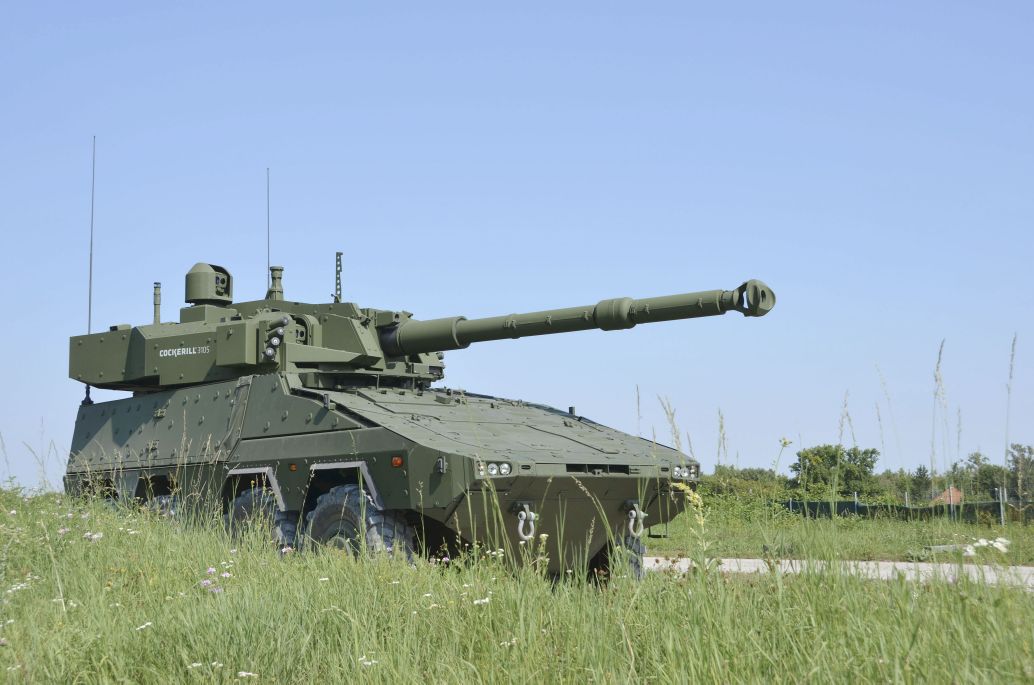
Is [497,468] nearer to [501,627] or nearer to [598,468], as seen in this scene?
[598,468]

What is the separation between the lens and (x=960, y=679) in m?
3.35

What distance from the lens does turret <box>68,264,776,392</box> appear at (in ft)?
34.1

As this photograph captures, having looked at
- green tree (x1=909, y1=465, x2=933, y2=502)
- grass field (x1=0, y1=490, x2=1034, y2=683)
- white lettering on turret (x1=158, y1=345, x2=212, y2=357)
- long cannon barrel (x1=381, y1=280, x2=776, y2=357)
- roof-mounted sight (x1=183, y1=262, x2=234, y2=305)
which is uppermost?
roof-mounted sight (x1=183, y1=262, x2=234, y2=305)

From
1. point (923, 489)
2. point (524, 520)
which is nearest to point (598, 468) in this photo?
point (524, 520)

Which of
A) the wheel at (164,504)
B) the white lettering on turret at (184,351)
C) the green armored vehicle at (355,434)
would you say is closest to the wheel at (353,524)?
the green armored vehicle at (355,434)

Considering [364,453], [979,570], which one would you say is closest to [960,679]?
[979,570]

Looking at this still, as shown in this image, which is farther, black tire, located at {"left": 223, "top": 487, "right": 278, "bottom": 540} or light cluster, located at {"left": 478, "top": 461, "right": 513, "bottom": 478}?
black tire, located at {"left": 223, "top": 487, "right": 278, "bottom": 540}

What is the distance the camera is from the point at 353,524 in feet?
29.2

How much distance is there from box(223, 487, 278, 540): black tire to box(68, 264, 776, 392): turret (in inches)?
48.2

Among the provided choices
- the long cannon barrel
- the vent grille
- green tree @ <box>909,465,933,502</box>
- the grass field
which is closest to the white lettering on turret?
the long cannon barrel

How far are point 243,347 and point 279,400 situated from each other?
112 cm

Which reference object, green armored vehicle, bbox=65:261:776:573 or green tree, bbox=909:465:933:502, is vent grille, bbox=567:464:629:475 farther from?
green tree, bbox=909:465:933:502

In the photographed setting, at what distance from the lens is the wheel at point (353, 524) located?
866 cm

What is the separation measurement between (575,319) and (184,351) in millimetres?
4308
